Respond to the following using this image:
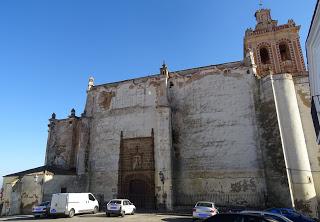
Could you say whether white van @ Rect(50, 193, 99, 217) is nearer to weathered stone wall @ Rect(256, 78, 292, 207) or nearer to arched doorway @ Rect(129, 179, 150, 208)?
arched doorway @ Rect(129, 179, 150, 208)

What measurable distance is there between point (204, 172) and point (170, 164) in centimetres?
314

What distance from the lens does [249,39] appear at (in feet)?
110

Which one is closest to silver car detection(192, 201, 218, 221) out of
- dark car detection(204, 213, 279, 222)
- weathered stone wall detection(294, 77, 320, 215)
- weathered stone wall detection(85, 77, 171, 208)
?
weathered stone wall detection(85, 77, 171, 208)

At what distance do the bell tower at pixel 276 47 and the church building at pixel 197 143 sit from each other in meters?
0.14

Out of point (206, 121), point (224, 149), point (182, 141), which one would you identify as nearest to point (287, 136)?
point (224, 149)

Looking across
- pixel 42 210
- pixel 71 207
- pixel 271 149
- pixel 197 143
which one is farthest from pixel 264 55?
pixel 42 210

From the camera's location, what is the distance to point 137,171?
27.0 meters

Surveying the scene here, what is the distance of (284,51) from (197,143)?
53.5 ft

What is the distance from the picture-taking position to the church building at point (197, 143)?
2302 centimetres

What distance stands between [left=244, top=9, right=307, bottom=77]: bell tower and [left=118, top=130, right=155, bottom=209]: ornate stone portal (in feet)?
48.5

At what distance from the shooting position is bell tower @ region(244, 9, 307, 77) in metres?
30.5

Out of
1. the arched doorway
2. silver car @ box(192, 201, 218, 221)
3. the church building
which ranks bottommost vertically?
silver car @ box(192, 201, 218, 221)

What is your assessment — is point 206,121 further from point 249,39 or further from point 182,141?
point 249,39

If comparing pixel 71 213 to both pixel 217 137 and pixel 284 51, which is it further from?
pixel 284 51
